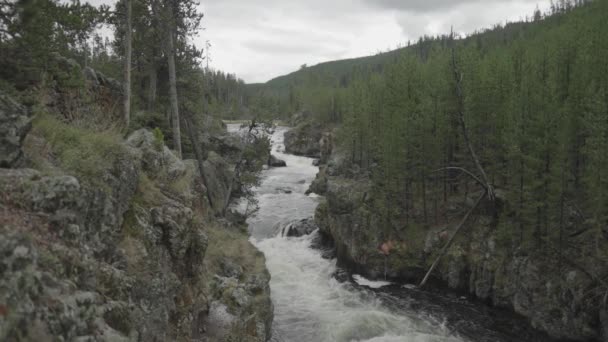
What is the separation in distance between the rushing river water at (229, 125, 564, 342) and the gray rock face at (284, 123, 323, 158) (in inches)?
1766

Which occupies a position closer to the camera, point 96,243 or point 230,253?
point 96,243

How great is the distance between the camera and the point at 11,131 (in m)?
6.31

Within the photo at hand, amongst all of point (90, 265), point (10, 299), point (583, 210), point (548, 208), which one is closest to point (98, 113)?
point (90, 265)

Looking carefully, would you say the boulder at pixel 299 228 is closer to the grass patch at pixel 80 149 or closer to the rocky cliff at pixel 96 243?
the rocky cliff at pixel 96 243

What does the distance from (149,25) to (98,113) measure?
728 inches

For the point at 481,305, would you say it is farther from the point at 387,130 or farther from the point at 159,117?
the point at 159,117

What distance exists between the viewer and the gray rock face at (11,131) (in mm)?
6215

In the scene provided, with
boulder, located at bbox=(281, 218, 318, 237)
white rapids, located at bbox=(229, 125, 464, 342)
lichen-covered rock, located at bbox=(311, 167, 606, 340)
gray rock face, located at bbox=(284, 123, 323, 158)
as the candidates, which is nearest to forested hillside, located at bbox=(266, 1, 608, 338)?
lichen-covered rock, located at bbox=(311, 167, 606, 340)

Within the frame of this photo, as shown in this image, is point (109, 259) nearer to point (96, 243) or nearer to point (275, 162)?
point (96, 243)

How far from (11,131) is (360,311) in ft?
56.5

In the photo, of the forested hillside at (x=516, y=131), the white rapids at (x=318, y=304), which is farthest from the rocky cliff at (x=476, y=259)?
the white rapids at (x=318, y=304)

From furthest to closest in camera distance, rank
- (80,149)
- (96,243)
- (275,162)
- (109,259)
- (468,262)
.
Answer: (275,162)
(468,262)
(80,149)
(109,259)
(96,243)

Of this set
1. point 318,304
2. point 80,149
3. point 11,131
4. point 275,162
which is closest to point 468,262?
point 318,304

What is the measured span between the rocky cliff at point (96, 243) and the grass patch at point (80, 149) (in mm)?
21
